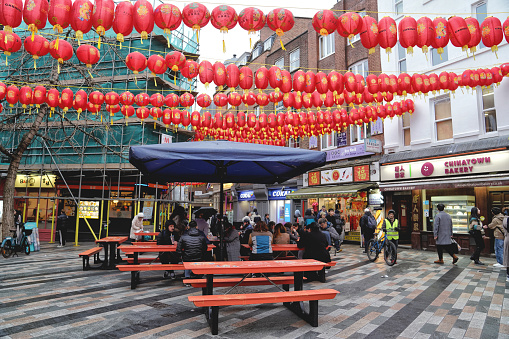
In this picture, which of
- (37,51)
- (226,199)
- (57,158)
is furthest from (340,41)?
(226,199)

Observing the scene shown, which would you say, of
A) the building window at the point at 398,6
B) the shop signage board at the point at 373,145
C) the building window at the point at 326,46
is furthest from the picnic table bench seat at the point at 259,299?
the building window at the point at 326,46

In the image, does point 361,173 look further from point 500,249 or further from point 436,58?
point 500,249

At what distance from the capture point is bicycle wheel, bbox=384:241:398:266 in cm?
1039

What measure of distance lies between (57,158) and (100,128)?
3633mm

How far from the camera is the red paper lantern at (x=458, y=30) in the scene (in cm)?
672

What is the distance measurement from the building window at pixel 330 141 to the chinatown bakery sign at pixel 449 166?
16.7 ft

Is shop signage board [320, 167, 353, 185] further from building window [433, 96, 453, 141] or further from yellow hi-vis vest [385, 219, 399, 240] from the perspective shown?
yellow hi-vis vest [385, 219, 399, 240]

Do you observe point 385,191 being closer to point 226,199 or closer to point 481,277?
point 481,277

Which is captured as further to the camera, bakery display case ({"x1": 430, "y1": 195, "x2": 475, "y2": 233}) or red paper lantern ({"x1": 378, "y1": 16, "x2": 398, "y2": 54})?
bakery display case ({"x1": 430, "y1": 195, "x2": 475, "y2": 233})

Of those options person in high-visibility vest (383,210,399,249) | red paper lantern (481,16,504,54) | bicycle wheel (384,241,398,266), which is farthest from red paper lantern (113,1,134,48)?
bicycle wheel (384,241,398,266)

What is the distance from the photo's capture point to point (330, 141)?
21.8 metres

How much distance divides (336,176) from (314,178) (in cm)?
240

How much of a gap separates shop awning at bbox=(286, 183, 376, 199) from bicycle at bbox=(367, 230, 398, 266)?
18.2ft

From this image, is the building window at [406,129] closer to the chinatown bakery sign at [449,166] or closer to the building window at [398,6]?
the chinatown bakery sign at [449,166]
